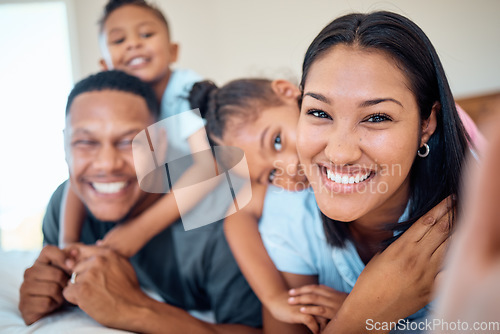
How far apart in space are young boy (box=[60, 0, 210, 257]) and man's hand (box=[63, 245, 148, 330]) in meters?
0.08

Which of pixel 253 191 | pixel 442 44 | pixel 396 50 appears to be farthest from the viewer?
pixel 253 191

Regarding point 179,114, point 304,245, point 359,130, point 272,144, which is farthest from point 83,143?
point 359,130

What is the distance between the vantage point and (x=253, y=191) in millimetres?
982

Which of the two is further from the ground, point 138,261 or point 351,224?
point 351,224

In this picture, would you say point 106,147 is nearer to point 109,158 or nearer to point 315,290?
point 109,158

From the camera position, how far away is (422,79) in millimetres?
680

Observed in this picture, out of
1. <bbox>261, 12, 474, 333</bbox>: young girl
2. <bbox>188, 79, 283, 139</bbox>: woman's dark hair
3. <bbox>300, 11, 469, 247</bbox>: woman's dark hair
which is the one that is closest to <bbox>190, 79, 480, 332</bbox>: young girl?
<bbox>188, 79, 283, 139</bbox>: woman's dark hair

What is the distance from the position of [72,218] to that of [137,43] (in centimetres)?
50

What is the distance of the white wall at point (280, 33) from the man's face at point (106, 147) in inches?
10.0

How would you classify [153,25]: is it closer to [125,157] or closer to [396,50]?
[125,157]

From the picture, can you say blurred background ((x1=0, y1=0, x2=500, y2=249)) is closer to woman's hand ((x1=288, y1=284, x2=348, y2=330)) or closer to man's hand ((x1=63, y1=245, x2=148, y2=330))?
man's hand ((x1=63, y1=245, x2=148, y2=330))

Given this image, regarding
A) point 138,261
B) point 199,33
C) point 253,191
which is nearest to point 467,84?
point 253,191

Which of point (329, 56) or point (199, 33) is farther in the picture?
point (199, 33)

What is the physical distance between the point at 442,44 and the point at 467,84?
102mm
